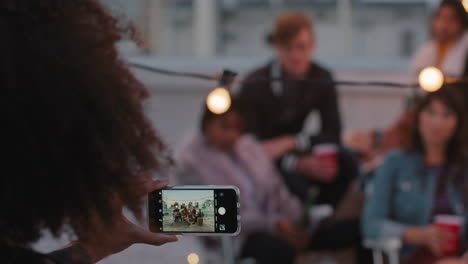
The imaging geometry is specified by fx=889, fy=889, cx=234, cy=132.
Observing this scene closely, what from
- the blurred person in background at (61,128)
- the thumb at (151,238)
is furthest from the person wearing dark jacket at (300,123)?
the blurred person in background at (61,128)

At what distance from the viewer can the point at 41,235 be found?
1054 millimetres

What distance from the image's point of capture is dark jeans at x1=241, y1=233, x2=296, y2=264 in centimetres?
349

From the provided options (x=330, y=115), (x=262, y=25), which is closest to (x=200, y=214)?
(x=330, y=115)

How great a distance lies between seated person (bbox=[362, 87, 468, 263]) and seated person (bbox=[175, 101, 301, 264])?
39 centimetres

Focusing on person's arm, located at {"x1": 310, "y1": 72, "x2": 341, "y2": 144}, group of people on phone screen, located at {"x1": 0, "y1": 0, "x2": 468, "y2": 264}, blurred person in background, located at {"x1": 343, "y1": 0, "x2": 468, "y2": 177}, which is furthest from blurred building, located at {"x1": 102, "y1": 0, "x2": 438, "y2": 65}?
person's arm, located at {"x1": 310, "y1": 72, "x2": 341, "y2": 144}

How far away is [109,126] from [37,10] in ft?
0.50

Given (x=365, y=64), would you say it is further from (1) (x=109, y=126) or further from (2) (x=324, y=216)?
(1) (x=109, y=126)

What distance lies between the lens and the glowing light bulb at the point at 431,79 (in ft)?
7.55

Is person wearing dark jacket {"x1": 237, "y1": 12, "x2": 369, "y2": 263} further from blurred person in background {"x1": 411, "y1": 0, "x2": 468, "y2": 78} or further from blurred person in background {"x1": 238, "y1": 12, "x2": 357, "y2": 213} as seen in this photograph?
blurred person in background {"x1": 411, "y1": 0, "x2": 468, "y2": 78}

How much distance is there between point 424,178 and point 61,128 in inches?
101

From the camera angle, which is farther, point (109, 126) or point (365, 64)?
point (365, 64)

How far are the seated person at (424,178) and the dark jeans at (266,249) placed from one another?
0.35 meters

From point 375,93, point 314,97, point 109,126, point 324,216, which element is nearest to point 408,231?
point 324,216

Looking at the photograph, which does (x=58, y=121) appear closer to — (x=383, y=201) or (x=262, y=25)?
(x=383, y=201)
